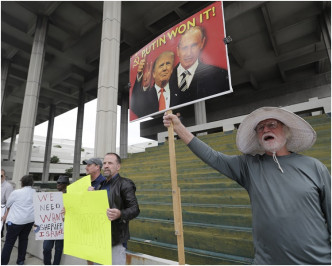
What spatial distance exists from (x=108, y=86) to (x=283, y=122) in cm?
820

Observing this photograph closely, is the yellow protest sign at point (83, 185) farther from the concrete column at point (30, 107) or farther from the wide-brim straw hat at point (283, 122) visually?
the concrete column at point (30, 107)

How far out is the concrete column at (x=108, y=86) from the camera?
329 inches

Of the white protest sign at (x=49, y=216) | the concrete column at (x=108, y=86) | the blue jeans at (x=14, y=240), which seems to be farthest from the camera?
the concrete column at (x=108, y=86)

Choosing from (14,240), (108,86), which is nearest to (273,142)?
(14,240)

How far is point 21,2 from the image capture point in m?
13.3

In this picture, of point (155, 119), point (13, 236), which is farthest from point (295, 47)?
point (13, 236)

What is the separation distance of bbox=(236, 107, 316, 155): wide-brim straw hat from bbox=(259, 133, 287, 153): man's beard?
12 centimetres

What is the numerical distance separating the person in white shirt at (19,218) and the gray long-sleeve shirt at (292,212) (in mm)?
3943

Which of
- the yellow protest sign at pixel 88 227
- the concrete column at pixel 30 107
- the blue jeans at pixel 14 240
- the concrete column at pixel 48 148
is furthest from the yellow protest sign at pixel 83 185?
the concrete column at pixel 48 148

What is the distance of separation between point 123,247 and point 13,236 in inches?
104

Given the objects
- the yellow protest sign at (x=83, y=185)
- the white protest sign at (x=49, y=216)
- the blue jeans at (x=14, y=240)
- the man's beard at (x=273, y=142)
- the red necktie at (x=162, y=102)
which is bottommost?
the blue jeans at (x=14, y=240)

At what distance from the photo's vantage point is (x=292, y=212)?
123cm

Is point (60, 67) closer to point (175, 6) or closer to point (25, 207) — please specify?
point (175, 6)

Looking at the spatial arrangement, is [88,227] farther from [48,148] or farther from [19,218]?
[48,148]
